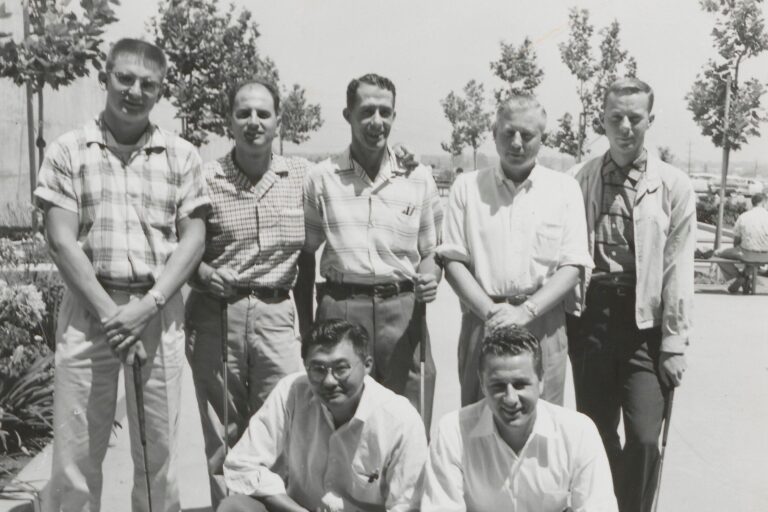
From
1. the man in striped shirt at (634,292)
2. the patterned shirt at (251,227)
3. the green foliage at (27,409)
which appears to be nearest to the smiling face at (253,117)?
the patterned shirt at (251,227)

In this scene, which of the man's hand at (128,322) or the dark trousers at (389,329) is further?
the dark trousers at (389,329)

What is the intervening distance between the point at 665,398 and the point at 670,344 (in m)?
0.30

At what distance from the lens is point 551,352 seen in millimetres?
4062

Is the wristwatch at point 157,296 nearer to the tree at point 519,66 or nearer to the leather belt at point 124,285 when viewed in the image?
the leather belt at point 124,285

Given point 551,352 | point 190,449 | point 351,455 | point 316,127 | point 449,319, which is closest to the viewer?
point 351,455

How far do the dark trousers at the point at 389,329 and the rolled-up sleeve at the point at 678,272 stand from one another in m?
1.17

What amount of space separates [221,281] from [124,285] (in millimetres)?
488

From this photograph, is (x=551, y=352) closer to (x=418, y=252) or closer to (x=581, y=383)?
(x=581, y=383)

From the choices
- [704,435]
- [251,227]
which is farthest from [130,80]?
[704,435]

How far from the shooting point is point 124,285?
371cm

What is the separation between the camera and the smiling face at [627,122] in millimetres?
4109

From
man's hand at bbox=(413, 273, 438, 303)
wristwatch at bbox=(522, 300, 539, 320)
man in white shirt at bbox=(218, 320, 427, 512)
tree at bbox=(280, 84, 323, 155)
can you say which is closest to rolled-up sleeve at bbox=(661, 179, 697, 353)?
wristwatch at bbox=(522, 300, 539, 320)

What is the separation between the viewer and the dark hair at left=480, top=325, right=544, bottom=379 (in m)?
3.28

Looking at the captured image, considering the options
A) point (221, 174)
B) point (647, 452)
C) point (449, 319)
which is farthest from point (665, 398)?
point (449, 319)
